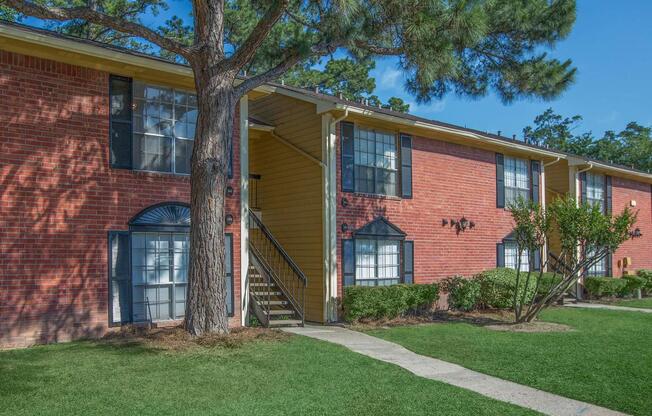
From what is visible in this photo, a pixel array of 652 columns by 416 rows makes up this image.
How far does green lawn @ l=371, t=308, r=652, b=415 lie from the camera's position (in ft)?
25.0

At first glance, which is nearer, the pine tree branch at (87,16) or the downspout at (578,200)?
the pine tree branch at (87,16)

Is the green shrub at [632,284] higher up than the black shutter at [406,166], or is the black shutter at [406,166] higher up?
the black shutter at [406,166]

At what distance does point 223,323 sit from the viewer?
9914 millimetres

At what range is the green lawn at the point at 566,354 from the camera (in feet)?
25.0

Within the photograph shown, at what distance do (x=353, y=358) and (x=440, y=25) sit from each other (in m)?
6.15

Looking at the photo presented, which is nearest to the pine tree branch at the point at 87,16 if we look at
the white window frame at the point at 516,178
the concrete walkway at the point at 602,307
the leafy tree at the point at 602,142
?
the white window frame at the point at 516,178

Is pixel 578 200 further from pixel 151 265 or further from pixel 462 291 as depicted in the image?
pixel 151 265

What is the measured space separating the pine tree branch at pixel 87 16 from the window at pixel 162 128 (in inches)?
61.2

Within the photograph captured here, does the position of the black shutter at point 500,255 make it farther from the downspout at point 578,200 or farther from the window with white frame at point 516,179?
the downspout at point 578,200

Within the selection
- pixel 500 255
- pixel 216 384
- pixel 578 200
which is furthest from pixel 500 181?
pixel 216 384

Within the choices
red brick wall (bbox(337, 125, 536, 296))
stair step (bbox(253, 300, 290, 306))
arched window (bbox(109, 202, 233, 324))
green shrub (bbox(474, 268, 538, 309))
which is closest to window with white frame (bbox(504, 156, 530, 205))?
red brick wall (bbox(337, 125, 536, 296))

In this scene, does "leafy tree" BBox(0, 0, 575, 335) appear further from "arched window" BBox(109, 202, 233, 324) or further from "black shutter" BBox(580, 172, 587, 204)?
"black shutter" BBox(580, 172, 587, 204)

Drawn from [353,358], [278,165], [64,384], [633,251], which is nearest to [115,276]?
[64,384]

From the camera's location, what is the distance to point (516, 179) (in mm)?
19438
